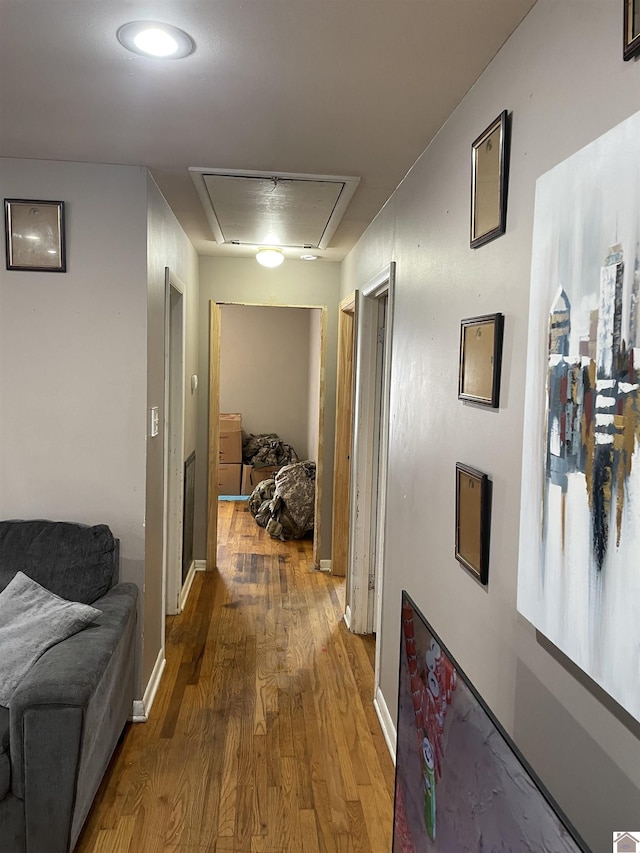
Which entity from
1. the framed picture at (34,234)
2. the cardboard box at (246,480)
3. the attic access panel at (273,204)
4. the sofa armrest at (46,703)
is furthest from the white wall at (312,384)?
the sofa armrest at (46,703)

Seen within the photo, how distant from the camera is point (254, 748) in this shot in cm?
261

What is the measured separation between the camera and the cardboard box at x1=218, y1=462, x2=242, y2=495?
24.6 feet

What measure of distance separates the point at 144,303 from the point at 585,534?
2.12 m

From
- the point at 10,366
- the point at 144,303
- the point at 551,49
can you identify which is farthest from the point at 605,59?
the point at 10,366

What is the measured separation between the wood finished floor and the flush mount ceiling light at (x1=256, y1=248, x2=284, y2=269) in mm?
2298

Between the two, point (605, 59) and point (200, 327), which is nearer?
point (605, 59)

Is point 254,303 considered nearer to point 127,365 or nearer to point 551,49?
point 127,365

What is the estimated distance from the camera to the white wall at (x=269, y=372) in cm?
788

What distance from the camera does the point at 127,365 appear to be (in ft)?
8.82

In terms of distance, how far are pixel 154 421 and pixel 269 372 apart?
508 centimetres

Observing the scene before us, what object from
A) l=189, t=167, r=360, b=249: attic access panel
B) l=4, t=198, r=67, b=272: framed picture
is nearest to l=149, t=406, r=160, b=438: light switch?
l=4, t=198, r=67, b=272: framed picture

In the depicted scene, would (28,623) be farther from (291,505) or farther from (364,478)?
(291,505)

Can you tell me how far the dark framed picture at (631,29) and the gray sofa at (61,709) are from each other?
1.99 metres

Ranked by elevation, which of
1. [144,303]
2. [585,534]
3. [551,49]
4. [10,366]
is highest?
[551,49]
